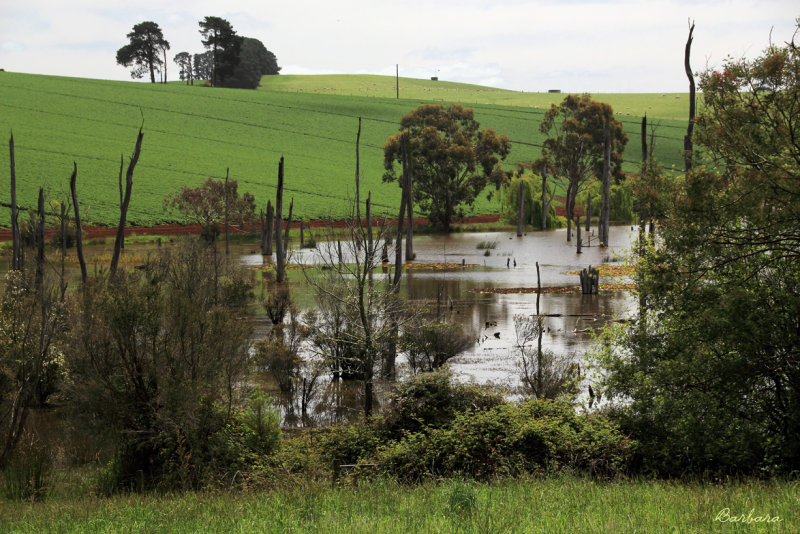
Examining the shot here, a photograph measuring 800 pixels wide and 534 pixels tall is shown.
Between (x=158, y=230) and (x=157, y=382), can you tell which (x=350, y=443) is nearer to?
(x=157, y=382)

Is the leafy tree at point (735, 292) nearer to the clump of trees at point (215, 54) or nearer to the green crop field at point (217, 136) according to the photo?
the green crop field at point (217, 136)

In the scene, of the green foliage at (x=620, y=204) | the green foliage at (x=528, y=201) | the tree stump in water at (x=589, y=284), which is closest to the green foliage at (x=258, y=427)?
the tree stump in water at (x=589, y=284)

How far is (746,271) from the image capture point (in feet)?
34.7

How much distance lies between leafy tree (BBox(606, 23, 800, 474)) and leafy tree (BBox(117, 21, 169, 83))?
12997 cm

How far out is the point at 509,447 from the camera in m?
11.0

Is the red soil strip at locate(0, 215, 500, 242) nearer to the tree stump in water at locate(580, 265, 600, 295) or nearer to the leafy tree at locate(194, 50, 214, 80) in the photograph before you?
the tree stump in water at locate(580, 265, 600, 295)

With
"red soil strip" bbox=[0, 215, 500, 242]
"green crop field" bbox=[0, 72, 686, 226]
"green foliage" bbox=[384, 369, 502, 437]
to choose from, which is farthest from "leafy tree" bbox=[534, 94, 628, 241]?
"green foliage" bbox=[384, 369, 502, 437]

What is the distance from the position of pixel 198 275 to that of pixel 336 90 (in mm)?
121626

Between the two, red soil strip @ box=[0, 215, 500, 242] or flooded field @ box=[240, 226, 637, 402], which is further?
red soil strip @ box=[0, 215, 500, 242]

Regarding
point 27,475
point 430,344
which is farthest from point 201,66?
point 27,475

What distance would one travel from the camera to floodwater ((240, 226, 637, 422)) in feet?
64.5

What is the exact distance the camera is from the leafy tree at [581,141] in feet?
233

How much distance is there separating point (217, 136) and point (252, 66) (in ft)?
172

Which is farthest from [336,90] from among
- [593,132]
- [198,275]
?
[198,275]
